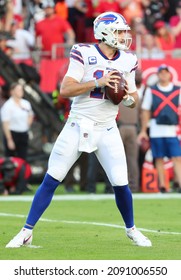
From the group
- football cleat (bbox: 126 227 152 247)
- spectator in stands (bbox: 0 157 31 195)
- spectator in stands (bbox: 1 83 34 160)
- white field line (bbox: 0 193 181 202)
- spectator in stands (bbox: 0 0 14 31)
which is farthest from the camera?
spectator in stands (bbox: 0 0 14 31)

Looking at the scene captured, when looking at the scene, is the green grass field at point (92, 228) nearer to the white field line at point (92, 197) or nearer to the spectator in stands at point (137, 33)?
the white field line at point (92, 197)

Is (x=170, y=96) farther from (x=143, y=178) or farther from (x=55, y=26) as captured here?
(x=55, y=26)

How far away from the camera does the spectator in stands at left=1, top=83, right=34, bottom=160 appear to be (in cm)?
1702

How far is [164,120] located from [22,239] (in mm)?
7547

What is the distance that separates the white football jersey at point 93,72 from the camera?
30.0 ft

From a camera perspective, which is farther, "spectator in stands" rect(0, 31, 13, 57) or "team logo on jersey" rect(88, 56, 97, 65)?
"spectator in stands" rect(0, 31, 13, 57)

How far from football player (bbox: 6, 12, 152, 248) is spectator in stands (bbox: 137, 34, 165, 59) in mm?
9619

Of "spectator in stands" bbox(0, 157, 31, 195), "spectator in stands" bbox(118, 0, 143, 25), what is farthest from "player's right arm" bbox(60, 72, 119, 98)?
"spectator in stands" bbox(118, 0, 143, 25)

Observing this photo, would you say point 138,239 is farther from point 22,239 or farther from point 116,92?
point 116,92

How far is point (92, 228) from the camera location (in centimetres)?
1098

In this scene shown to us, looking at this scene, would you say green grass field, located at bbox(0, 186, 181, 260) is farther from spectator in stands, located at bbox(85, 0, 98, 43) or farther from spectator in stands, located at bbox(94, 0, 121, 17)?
spectator in stands, located at bbox(94, 0, 121, 17)

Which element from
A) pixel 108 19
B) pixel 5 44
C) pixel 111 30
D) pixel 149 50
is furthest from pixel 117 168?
pixel 149 50

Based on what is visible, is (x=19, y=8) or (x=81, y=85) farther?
(x=19, y=8)

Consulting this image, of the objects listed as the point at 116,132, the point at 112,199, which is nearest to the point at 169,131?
the point at 112,199
